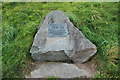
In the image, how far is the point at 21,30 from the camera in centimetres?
778

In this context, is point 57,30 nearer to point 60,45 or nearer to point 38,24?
point 60,45

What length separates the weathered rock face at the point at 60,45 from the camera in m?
6.14

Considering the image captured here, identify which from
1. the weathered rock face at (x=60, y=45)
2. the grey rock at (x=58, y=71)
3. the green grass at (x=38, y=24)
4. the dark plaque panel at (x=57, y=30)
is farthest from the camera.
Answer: the dark plaque panel at (x=57, y=30)

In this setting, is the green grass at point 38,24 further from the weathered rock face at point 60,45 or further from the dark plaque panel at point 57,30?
the dark plaque panel at point 57,30

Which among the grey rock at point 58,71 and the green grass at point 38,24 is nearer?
the grey rock at point 58,71

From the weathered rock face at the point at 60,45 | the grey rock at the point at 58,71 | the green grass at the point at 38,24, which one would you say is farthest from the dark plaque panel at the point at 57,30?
the grey rock at the point at 58,71

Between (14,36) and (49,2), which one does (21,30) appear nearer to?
(14,36)

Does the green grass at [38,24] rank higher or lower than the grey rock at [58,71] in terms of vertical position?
higher

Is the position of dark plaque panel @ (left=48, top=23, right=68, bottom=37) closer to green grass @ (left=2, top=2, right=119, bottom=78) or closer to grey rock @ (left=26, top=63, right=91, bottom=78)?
green grass @ (left=2, top=2, right=119, bottom=78)

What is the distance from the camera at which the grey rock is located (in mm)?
5723

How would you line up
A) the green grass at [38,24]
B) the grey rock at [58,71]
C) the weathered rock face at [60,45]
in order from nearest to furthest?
the grey rock at [58,71] < the green grass at [38,24] < the weathered rock face at [60,45]

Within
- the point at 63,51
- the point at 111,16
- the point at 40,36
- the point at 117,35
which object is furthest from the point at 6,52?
the point at 111,16

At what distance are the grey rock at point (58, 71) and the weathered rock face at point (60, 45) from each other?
214 mm

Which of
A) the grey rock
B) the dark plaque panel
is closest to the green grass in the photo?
the grey rock
